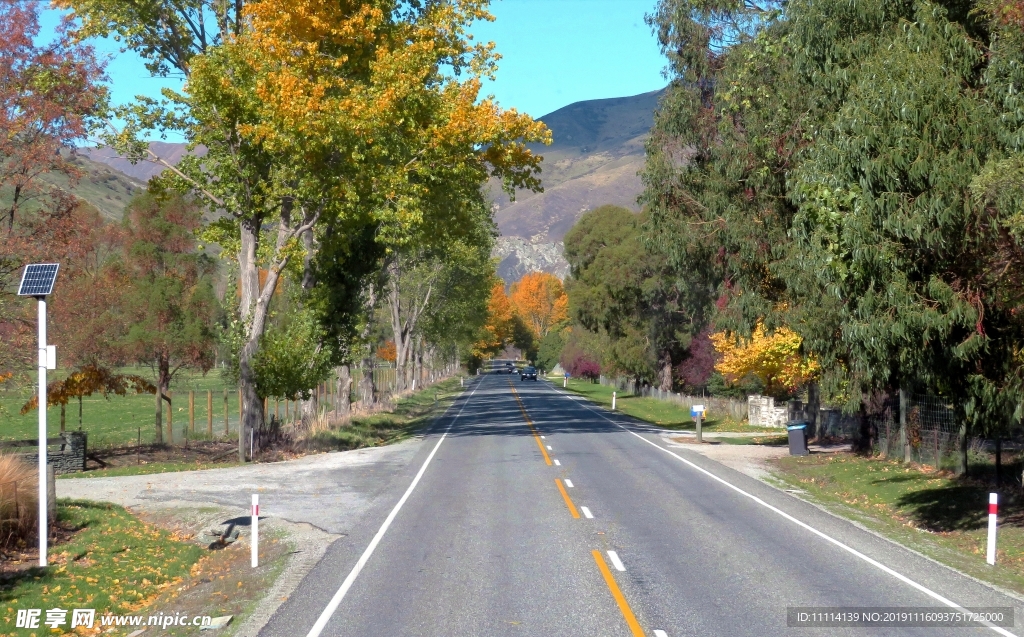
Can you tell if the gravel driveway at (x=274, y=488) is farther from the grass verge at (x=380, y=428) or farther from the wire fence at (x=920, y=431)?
the wire fence at (x=920, y=431)

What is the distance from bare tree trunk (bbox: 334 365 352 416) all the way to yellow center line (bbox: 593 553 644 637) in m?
32.6

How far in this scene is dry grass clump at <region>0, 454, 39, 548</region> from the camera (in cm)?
1508

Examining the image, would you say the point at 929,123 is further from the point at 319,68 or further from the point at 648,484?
the point at 319,68

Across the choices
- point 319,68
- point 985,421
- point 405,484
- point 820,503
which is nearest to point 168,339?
point 319,68

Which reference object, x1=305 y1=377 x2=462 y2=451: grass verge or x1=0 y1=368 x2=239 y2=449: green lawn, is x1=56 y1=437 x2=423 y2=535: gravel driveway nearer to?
x1=305 y1=377 x2=462 y2=451: grass verge

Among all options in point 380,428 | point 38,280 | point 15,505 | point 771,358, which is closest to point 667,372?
point 380,428

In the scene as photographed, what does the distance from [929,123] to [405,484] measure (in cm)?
1362

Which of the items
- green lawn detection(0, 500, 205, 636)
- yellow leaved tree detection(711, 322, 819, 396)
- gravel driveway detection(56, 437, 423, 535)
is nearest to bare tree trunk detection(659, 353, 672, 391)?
yellow leaved tree detection(711, 322, 819, 396)

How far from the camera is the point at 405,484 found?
2252 centimetres

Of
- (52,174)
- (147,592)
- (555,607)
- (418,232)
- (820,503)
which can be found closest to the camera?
(555,607)

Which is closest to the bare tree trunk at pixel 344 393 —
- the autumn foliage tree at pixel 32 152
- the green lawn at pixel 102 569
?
the autumn foliage tree at pixel 32 152

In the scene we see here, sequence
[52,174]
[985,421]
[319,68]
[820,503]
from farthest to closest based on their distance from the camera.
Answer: [319,68]
[52,174]
[820,503]
[985,421]

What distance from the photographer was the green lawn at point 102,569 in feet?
39.2

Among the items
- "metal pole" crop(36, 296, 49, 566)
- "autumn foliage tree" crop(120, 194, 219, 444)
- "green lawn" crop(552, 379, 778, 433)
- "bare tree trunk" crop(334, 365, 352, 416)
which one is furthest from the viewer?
"bare tree trunk" crop(334, 365, 352, 416)
